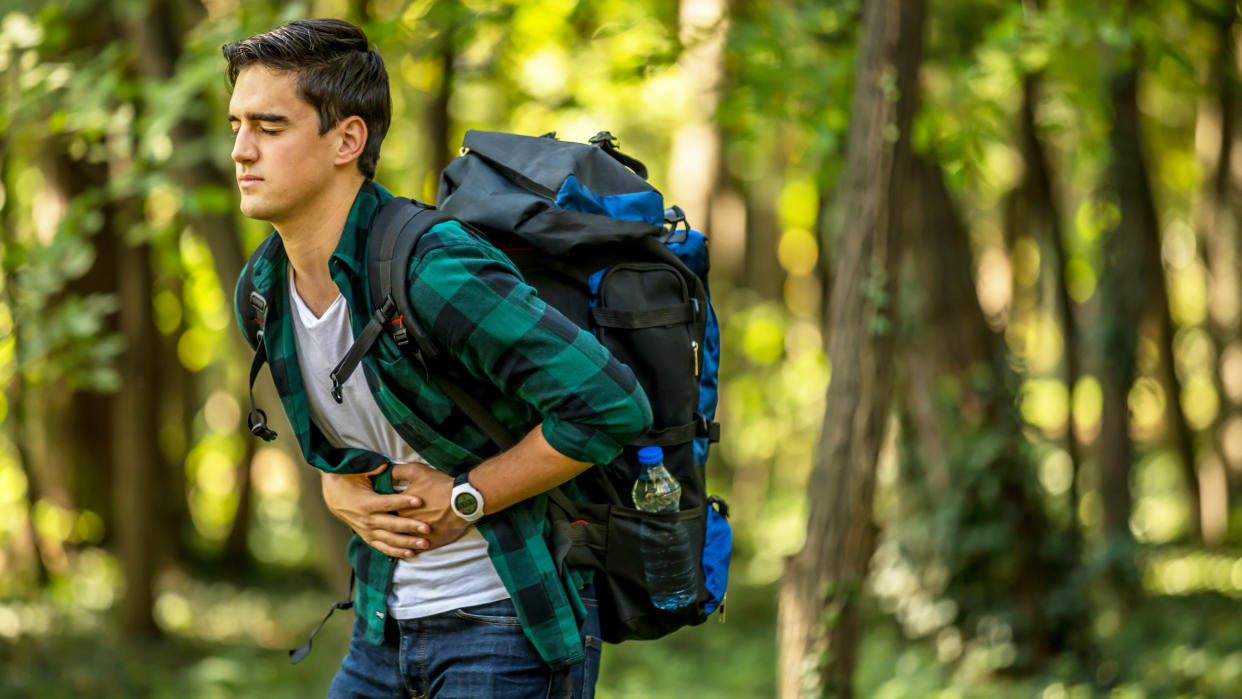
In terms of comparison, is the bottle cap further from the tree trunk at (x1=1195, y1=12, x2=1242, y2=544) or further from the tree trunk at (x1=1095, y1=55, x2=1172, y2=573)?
the tree trunk at (x1=1195, y1=12, x2=1242, y2=544)

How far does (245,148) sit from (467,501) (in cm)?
78

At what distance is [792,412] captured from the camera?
11820 mm

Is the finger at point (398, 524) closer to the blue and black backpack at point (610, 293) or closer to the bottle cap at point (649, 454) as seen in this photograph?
the blue and black backpack at point (610, 293)

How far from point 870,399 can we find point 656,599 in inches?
66.3

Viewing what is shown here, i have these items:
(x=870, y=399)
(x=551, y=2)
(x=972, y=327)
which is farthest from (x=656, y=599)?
(x=551, y=2)

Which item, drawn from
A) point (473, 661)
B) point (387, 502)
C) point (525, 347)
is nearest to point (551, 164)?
point (525, 347)

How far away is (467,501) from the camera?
85.8 inches

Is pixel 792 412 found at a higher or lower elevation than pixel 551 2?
lower

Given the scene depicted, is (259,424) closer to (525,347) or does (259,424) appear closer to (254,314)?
(254,314)

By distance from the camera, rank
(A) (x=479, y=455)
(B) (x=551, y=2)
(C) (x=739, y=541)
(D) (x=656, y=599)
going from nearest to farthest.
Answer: (A) (x=479, y=455) < (D) (x=656, y=599) < (B) (x=551, y=2) < (C) (x=739, y=541)

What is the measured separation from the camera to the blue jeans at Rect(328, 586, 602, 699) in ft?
7.29

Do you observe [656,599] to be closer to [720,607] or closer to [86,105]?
[720,607]

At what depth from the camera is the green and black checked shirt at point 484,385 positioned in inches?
81.0

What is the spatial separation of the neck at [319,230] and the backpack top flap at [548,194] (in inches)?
8.0
